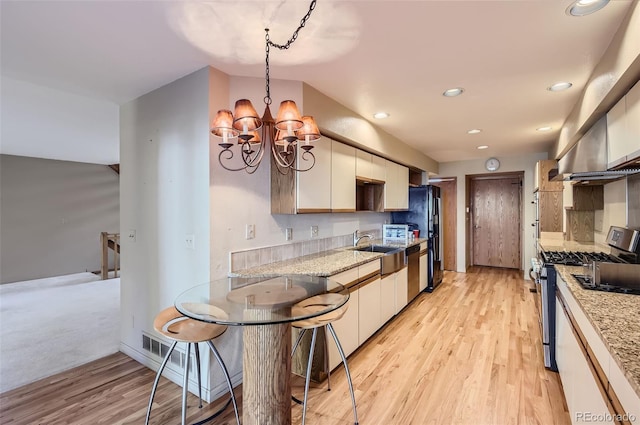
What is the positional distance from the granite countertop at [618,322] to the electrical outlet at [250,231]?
2.07m

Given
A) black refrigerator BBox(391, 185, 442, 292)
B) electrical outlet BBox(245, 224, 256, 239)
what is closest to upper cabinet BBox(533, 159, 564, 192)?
black refrigerator BBox(391, 185, 442, 292)

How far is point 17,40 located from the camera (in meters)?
1.84

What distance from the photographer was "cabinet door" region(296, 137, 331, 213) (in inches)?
102

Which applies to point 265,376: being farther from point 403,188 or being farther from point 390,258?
point 403,188

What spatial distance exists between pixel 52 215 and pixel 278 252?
21.1 feet

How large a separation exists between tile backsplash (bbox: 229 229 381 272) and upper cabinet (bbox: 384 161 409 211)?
39.4 inches

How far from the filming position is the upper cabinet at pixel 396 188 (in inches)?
169

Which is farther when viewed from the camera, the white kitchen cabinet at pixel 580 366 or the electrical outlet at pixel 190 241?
the electrical outlet at pixel 190 241

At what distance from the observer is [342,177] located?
3150 millimetres

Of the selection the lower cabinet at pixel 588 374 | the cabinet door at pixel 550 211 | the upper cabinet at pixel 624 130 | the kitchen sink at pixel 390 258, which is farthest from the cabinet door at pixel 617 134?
the cabinet door at pixel 550 211

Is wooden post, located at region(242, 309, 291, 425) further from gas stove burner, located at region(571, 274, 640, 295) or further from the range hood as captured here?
the range hood

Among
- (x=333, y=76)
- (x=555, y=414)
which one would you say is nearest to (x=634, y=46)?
(x=333, y=76)

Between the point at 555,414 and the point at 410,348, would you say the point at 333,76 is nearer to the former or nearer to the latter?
the point at 410,348

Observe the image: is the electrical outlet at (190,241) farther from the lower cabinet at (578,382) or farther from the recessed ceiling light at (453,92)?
the recessed ceiling light at (453,92)
